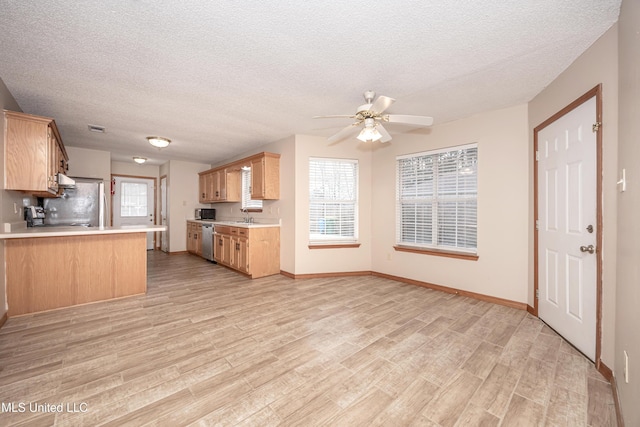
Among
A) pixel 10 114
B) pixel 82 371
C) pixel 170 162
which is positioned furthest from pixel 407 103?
pixel 170 162

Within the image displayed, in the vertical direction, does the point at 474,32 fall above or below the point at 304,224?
above

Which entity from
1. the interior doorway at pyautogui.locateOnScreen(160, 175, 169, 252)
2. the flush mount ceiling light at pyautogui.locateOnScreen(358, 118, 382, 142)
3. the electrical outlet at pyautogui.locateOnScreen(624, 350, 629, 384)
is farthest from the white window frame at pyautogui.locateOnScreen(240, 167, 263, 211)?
the electrical outlet at pyautogui.locateOnScreen(624, 350, 629, 384)

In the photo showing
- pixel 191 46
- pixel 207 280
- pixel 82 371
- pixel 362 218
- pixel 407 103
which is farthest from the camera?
pixel 362 218

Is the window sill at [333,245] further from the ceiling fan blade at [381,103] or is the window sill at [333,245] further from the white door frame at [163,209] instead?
the white door frame at [163,209]

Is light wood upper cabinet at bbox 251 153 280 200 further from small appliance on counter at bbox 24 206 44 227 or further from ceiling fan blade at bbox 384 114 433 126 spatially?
small appliance on counter at bbox 24 206 44 227

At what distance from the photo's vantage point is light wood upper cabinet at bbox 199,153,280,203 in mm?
5012

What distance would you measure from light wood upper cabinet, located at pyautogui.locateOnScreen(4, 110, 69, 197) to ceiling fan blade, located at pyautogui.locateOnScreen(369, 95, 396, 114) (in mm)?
3781

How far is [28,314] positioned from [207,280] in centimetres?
208

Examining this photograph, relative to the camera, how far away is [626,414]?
1.45 m

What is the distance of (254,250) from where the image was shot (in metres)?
4.77

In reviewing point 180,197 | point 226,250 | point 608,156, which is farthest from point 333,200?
point 180,197

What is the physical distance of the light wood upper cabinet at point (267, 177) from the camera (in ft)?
16.4

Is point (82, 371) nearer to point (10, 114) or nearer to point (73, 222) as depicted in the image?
point (10, 114)

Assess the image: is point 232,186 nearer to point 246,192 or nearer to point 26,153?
point 246,192
